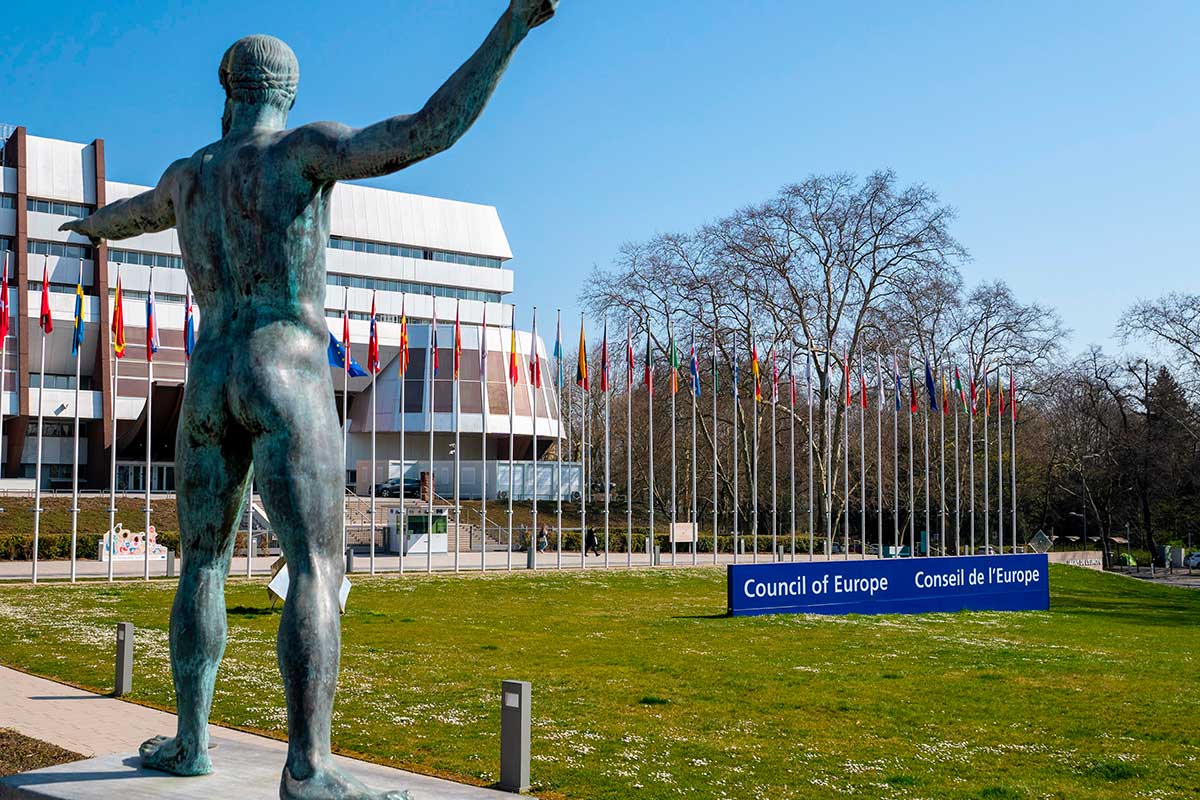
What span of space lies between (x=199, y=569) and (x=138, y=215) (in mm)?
1612


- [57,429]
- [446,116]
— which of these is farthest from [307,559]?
[57,429]

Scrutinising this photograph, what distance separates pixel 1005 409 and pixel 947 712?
51766 mm

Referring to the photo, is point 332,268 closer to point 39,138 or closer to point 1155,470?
point 39,138

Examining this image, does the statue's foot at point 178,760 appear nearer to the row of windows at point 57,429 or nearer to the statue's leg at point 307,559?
the statue's leg at point 307,559

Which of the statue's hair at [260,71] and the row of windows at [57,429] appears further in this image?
the row of windows at [57,429]

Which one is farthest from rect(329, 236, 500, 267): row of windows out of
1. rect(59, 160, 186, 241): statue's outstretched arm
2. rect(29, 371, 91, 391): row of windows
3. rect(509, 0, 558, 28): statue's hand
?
rect(509, 0, 558, 28): statue's hand

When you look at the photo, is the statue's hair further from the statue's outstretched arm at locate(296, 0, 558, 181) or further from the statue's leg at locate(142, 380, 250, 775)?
the statue's leg at locate(142, 380, 250, 775)

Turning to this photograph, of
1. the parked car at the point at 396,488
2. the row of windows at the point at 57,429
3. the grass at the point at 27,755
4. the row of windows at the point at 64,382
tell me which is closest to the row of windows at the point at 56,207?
the row of windows at the point at 64,382

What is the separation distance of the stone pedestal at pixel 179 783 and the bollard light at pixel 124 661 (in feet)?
24.0

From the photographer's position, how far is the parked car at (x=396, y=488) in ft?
187

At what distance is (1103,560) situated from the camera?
51562 millimetres

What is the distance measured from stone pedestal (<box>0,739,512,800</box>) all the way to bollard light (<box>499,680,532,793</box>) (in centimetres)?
261

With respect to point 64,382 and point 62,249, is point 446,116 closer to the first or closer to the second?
point 64,382

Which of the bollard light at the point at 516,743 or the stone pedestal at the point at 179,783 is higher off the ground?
the stone pedestal at the point at 179,783
